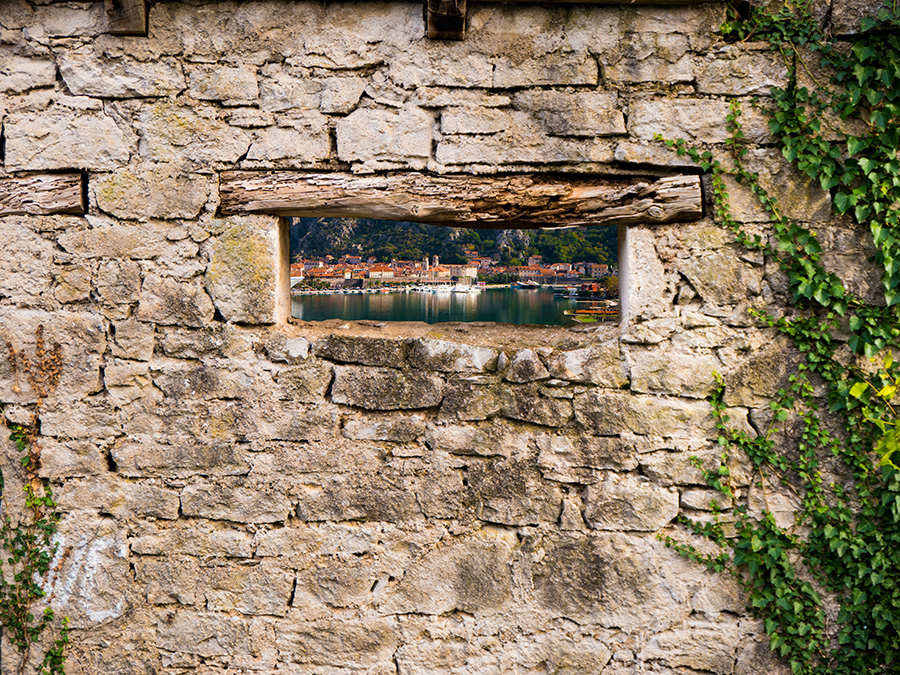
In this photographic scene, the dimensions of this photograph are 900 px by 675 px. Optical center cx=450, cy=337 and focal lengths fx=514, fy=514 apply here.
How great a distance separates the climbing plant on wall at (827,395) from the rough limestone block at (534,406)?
2.22 ft

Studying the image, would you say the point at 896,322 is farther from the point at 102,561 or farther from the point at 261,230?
the point at 102,561

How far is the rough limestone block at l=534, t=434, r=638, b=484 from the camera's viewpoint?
2312 millimetres

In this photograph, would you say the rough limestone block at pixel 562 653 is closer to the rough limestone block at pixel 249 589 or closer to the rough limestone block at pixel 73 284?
the rough limestone block at pixel 249 589

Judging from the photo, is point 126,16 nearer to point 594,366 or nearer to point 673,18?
point 673,18

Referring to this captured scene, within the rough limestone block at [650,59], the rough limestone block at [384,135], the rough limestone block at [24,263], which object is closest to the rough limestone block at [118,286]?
the rough limestone block at [24,263]

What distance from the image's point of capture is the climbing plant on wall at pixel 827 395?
2.18 meters

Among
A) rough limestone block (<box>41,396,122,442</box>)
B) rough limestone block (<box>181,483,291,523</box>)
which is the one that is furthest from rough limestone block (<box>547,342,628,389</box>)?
rough limestone block (<box>41,396,122,442</box>)

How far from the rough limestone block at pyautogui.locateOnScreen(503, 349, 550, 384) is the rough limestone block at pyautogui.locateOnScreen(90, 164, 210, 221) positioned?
1581mm

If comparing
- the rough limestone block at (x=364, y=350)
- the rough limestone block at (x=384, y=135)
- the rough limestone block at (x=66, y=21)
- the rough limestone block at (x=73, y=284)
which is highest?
the rough limestone block at (x=66, y=21)

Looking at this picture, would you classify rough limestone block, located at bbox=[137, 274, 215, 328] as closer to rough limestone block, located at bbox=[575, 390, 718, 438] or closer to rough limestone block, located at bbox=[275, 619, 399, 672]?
rough limestone block, located at bbox=[275, 619, 399, 672]

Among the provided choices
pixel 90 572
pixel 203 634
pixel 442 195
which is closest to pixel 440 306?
pixel 442 195

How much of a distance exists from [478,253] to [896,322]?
95.5 inches

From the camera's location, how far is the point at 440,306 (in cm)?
317

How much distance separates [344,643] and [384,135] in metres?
2.33
